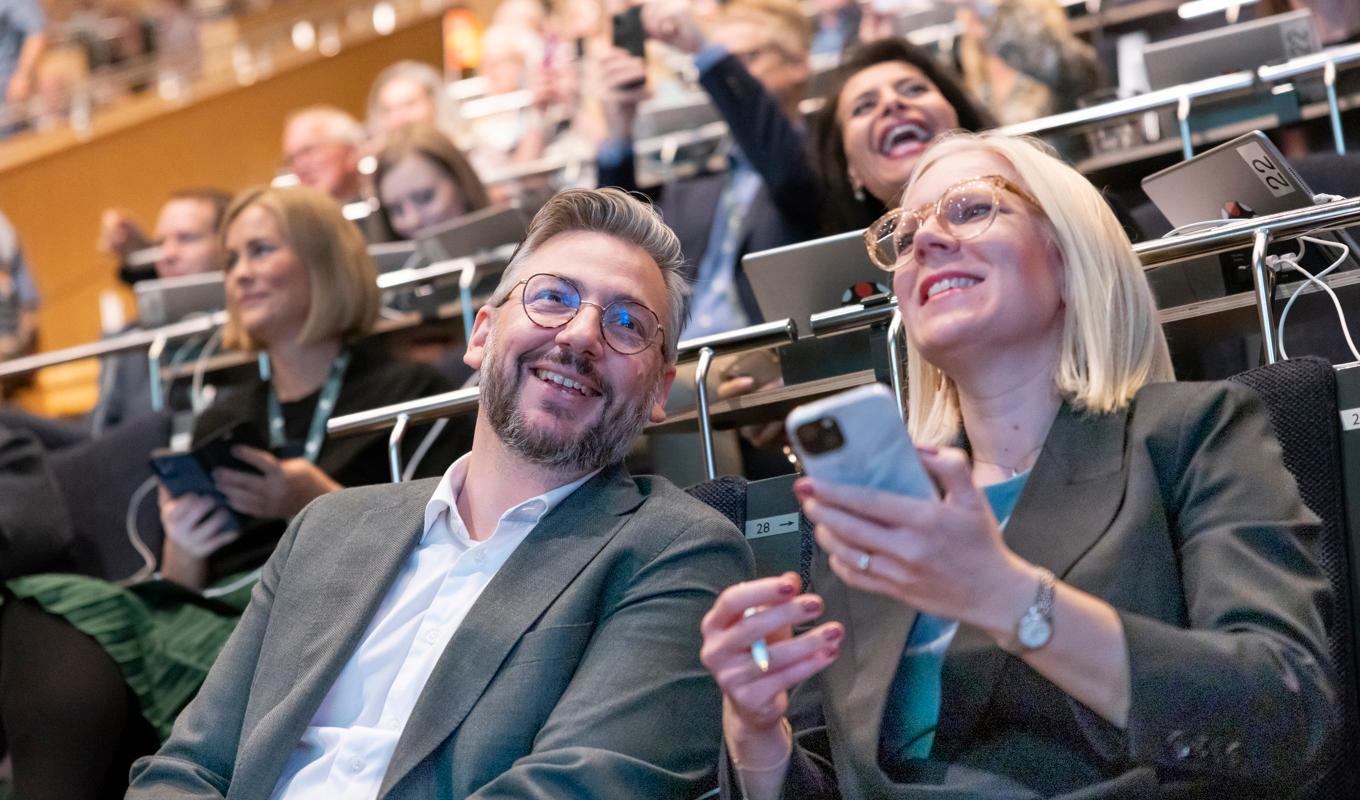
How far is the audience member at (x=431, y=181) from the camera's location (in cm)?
412

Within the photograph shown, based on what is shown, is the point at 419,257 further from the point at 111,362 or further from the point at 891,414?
the point at 891,414

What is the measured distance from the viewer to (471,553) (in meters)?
1.77

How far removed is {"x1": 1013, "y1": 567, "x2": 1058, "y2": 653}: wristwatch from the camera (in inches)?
49.5

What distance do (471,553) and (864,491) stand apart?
2.34 ft

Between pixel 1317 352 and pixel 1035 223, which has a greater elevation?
pixel 1035 223

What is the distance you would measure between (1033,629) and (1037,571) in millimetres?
49

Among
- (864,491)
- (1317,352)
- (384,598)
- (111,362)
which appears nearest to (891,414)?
(864,491)

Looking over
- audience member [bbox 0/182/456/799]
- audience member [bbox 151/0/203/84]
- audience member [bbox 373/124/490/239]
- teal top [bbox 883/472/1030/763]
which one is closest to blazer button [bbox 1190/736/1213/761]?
teal top [bbox 883/472/1030/763]

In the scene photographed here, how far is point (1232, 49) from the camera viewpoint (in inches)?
129

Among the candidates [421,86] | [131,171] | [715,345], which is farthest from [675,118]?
[131,171]

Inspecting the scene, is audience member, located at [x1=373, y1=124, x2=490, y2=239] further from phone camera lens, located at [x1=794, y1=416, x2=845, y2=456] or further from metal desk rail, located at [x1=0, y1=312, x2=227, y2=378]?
phone camera lens, located at [x1=794, y1=416, x2=845, y2=456]

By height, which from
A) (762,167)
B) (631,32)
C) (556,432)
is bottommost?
(556,432)

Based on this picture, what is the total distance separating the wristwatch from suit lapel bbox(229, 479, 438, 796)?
808 mm

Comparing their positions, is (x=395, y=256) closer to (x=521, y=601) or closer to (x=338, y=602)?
(x=338, y=602)
